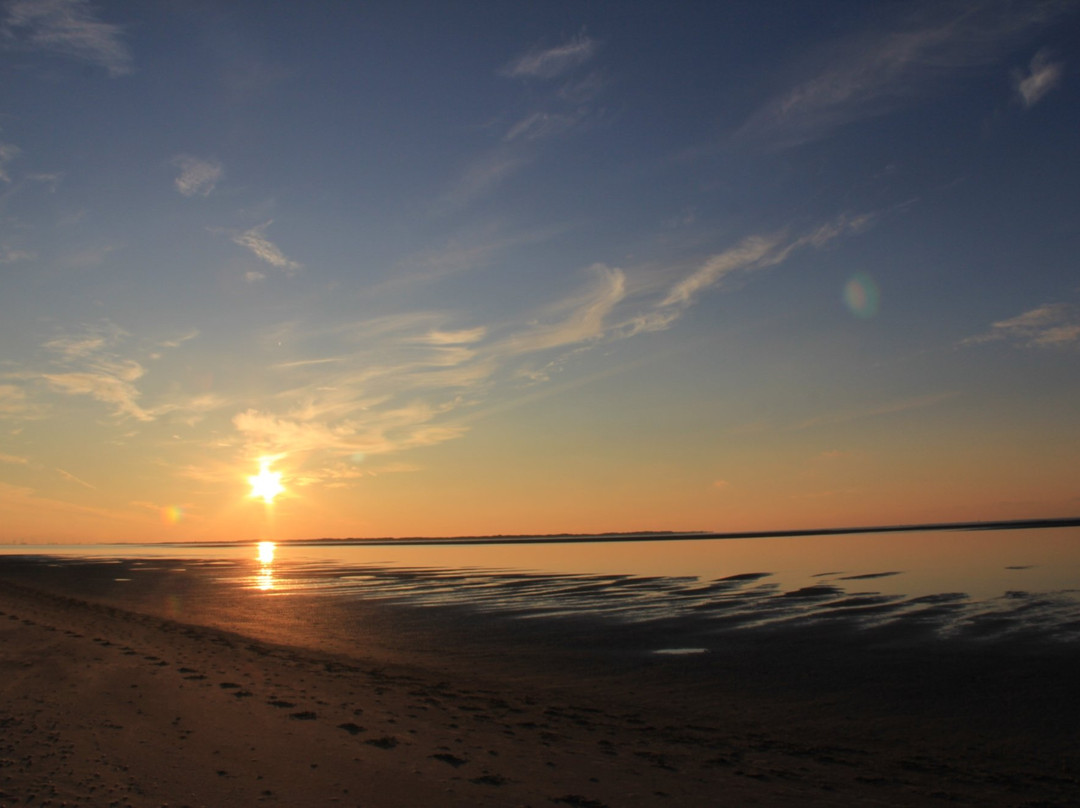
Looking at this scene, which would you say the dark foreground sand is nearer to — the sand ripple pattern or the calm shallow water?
the sand ripple pattern

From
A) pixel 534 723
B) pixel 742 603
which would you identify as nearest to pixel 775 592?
pixel 742 603

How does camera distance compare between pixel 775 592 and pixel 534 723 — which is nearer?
pixel 534 723

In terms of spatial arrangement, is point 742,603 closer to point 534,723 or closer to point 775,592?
point 775,592

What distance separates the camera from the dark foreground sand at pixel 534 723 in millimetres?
7871

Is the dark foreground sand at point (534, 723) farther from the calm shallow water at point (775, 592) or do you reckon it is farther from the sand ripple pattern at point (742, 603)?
the calm shallow water at point (775, 592)

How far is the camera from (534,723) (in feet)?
36.4

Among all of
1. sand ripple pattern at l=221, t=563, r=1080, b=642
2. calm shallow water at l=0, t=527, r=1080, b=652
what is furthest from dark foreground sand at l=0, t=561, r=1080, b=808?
calm shallow water at l=0, t=527, r=1080, b=652

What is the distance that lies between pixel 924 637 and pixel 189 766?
17.5 m

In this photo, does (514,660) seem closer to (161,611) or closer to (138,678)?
(138,678)

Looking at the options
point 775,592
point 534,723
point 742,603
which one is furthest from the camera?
point 775,592

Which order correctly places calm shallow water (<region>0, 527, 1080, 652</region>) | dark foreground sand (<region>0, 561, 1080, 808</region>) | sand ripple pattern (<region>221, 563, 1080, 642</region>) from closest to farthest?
dark foreground sand (<region>0, 561, 1080, 808</region>), sand ripple pattern (<region>221, 563, 1080, 642</region>), calm shallow water (<region>0, 527, 1080, 652</region>)

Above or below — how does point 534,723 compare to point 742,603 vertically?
above

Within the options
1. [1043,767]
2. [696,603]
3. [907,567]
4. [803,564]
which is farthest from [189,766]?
[803,564]

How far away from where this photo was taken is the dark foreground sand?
787 centimetres
